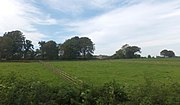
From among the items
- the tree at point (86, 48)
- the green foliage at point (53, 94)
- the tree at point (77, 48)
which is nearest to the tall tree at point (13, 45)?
the tree at point (77, 48)

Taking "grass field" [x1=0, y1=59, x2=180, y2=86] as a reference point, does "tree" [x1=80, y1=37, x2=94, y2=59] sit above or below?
above

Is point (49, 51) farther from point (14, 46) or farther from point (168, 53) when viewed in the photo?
point (168, 53)

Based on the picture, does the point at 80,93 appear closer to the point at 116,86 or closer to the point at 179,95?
the point at 116,86

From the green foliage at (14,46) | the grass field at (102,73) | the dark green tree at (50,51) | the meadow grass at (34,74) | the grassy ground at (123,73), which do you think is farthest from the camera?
the dark green tree at (50,51)

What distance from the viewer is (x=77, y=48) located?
149250 mm

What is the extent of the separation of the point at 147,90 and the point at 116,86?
1.38m

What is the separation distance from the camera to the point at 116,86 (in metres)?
9.59

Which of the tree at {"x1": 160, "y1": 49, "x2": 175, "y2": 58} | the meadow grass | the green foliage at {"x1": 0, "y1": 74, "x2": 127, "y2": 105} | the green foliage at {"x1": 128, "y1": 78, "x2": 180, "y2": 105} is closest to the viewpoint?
the green foliage at {"x1": 128, "y1": 78, "x2": 180, "y2": 105}

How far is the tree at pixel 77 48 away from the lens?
141m

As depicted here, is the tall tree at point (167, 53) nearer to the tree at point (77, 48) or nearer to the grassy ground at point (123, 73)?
the tree at point (77, 48)

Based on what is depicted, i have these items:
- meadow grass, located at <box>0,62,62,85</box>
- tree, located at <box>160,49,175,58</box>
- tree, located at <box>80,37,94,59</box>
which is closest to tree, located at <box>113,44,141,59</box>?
tree, located at <box>80,37,94,59</box>

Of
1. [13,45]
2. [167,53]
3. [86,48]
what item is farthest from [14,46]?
[167,53]

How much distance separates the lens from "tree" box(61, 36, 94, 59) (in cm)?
14100

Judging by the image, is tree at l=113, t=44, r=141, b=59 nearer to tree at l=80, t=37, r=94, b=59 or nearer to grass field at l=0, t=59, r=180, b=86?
tree at l=80, t=37, r=94, b=59
